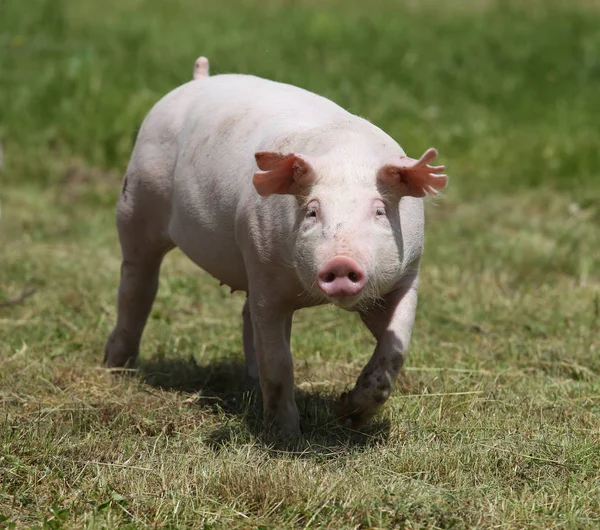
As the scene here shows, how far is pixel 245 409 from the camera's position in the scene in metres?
4.49

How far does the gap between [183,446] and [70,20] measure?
11.8m

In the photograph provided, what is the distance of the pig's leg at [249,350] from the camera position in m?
5.04

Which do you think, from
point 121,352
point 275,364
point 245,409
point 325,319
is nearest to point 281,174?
point 275,364

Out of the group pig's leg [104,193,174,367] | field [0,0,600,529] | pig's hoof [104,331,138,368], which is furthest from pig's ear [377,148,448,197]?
pig's hoof [104,331,138,368]

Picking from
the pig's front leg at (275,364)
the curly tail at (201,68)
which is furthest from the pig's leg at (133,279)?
the pig's front leg at (275,364)

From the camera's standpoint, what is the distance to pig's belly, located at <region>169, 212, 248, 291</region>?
4.42m

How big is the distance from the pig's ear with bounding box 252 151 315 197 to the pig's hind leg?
4.09ft

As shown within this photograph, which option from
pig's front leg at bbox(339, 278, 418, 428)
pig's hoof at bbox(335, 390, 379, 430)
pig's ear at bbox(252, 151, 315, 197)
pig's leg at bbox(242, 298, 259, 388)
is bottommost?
pig's leg at bbox(242, 298, 259, 388)

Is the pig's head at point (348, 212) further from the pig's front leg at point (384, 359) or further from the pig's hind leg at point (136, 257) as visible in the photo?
the pig's hind leg at point (136, 257)

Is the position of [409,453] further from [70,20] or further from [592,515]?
[70,20]

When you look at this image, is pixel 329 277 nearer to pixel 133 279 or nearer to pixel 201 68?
pixel 133 279

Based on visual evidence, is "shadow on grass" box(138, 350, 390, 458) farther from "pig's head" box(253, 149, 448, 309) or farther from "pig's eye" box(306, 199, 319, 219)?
"pig's eye" box(306, 199, 319, 219)

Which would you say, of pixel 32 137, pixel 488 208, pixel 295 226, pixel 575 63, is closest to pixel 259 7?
pixel 575 63

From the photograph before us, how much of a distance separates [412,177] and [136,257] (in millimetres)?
1907
